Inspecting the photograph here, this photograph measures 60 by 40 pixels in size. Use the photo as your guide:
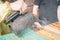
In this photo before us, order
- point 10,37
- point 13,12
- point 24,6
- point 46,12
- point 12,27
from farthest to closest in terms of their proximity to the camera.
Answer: point 46,12 < point 24,6 < point 13,12 < point 12,27 < point 10,37

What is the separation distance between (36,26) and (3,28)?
399 millimetres

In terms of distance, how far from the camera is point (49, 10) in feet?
5.57

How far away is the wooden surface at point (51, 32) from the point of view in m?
1.31

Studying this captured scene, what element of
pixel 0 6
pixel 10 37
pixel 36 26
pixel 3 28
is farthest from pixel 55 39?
pixel 0 6

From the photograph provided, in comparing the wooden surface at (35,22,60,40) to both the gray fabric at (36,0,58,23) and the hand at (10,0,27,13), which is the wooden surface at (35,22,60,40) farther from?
the hand at (10,0,27,13)

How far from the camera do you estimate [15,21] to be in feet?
4.68

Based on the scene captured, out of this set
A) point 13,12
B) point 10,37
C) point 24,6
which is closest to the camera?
point 10,37

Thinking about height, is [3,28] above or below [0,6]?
below

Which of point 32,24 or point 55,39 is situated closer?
point 55,39

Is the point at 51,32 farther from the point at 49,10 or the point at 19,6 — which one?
the point at 19,6

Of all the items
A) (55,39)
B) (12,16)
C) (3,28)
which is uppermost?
(12,16)

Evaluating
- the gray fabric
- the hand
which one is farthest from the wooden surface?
the hand

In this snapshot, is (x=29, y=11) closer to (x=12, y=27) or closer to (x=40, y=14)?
(x=40, y=14)

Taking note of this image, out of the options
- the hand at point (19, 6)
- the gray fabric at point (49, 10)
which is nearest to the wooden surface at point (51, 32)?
the gray fabric at point (49, 10)
